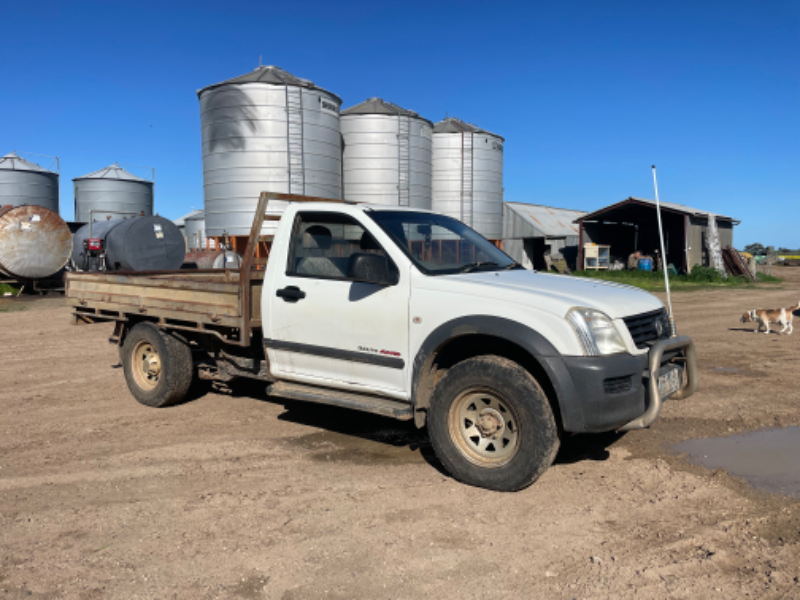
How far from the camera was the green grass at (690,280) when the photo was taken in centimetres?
2577

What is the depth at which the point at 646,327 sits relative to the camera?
14.3ft

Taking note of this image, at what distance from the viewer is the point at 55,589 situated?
10.1ft

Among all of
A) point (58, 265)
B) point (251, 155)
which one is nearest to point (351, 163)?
point (251, 155)

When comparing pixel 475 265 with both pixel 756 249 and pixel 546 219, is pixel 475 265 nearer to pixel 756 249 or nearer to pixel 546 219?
pixel 546 219

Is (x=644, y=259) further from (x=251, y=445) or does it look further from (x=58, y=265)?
(x=251, y=445)

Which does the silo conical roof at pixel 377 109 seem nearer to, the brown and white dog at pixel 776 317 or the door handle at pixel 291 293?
the brown and white dog at pixel 776 317

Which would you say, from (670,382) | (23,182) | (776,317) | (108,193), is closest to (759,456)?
(670,382)

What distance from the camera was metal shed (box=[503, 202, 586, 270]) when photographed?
36.8m

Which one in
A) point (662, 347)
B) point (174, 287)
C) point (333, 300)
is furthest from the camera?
point (174, 287)

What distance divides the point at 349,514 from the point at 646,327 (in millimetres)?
2443

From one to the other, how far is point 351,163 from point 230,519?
2224 centimetres

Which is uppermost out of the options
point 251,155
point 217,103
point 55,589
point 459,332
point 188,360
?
point 217,103

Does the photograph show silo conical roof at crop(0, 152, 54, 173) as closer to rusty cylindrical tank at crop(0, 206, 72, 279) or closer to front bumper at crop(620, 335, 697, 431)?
rusty cylindrical tank at crop(0, 206, 72, 279)

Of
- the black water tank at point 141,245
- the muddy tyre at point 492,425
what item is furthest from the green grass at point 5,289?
the muddy tyre at point 492,425
